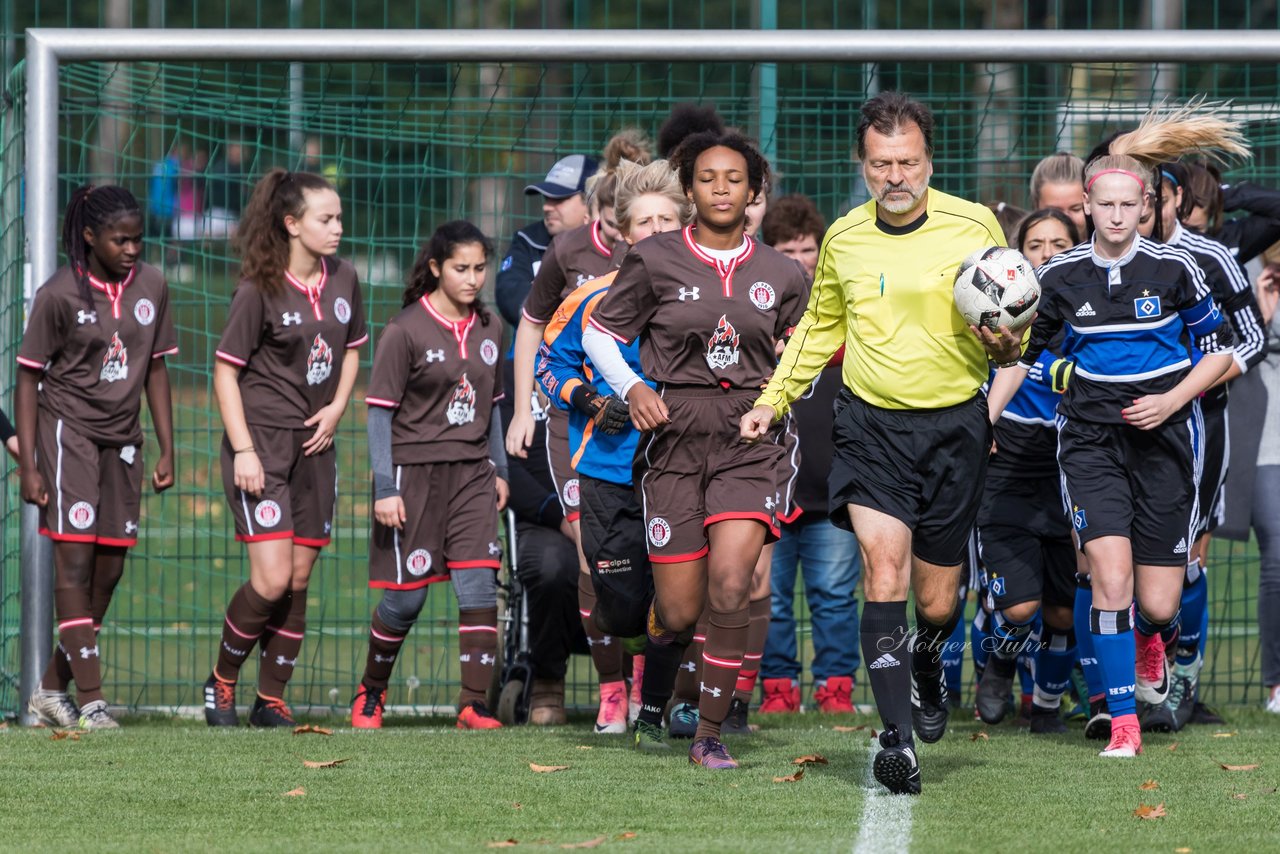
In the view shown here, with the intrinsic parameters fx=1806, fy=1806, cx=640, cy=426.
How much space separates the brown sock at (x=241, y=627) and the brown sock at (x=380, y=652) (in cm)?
46

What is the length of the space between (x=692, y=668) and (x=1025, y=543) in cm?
154

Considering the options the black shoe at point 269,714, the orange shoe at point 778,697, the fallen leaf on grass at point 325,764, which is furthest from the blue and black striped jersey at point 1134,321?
the black shoe at point 269,714

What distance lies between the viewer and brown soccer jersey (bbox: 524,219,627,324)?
7.57m

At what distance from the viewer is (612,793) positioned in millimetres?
5609

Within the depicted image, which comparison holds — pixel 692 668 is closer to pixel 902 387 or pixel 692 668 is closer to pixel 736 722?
pixel 736 722

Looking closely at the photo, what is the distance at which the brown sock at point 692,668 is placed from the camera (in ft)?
22.8

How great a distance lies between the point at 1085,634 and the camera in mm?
6961

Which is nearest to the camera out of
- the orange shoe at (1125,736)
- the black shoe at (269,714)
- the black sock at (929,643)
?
the black sock at (929,643)

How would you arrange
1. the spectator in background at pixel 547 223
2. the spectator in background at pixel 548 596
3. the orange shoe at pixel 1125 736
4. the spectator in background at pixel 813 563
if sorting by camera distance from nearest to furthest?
1. the orange shoe at pixel 1125 736
2. the spectator in background at pixel 548 596
3. the spectator in background at pixel 813 563
4. the spectator in background at pixel 547 223

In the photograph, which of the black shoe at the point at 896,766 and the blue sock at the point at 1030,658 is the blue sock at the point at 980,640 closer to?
the blue sock at the point at 1030,658

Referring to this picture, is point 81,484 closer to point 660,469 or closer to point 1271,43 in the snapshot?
point 660,469

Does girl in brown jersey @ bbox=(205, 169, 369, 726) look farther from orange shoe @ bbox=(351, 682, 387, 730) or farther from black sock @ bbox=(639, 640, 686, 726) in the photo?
black sock @ bbox=(639, 640, 686, 726)

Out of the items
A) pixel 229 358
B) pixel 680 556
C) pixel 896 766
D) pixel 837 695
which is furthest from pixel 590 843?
pixel 837 695

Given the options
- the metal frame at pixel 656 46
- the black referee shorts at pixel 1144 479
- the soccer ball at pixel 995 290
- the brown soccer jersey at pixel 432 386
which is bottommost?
the black referee shorts at pixel 1144 479
